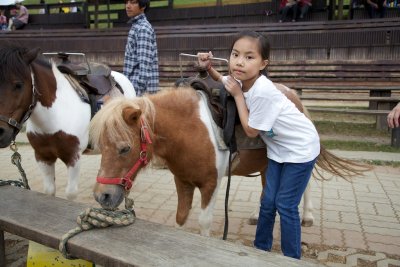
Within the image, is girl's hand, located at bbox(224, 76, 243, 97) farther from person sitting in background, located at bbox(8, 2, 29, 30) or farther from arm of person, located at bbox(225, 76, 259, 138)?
person sitting in background, located at bbox(8, 2, 29, 30)

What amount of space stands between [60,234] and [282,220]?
131cm

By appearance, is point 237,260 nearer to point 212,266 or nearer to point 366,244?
point 212,266

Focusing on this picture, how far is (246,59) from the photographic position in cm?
217

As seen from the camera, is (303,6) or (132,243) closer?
(132,243)

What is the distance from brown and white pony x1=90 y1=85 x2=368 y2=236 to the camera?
2004mm

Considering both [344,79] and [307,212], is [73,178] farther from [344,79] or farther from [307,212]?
[344,79]

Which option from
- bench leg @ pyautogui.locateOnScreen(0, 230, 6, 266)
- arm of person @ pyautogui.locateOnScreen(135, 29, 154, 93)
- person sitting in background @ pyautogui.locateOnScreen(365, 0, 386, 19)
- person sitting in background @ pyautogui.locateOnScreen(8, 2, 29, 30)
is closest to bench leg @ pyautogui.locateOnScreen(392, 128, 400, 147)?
arm of person @ pyautogui.locateOnScreen(135, 29, 154, 93)

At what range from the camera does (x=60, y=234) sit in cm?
183

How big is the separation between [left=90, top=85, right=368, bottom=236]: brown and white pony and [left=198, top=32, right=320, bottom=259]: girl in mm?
328

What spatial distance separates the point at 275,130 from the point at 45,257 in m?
1.53

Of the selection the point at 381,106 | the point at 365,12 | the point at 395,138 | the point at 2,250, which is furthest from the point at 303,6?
the point at 2,250

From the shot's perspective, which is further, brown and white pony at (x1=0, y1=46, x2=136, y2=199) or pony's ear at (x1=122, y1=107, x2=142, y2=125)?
brown and white pony at (x1=0, y1=46, x2=136, y2=199)

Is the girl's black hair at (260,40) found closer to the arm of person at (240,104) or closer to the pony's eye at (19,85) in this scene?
the arm of person at (240,104)

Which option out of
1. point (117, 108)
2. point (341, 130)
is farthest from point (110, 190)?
point (341, 130)
